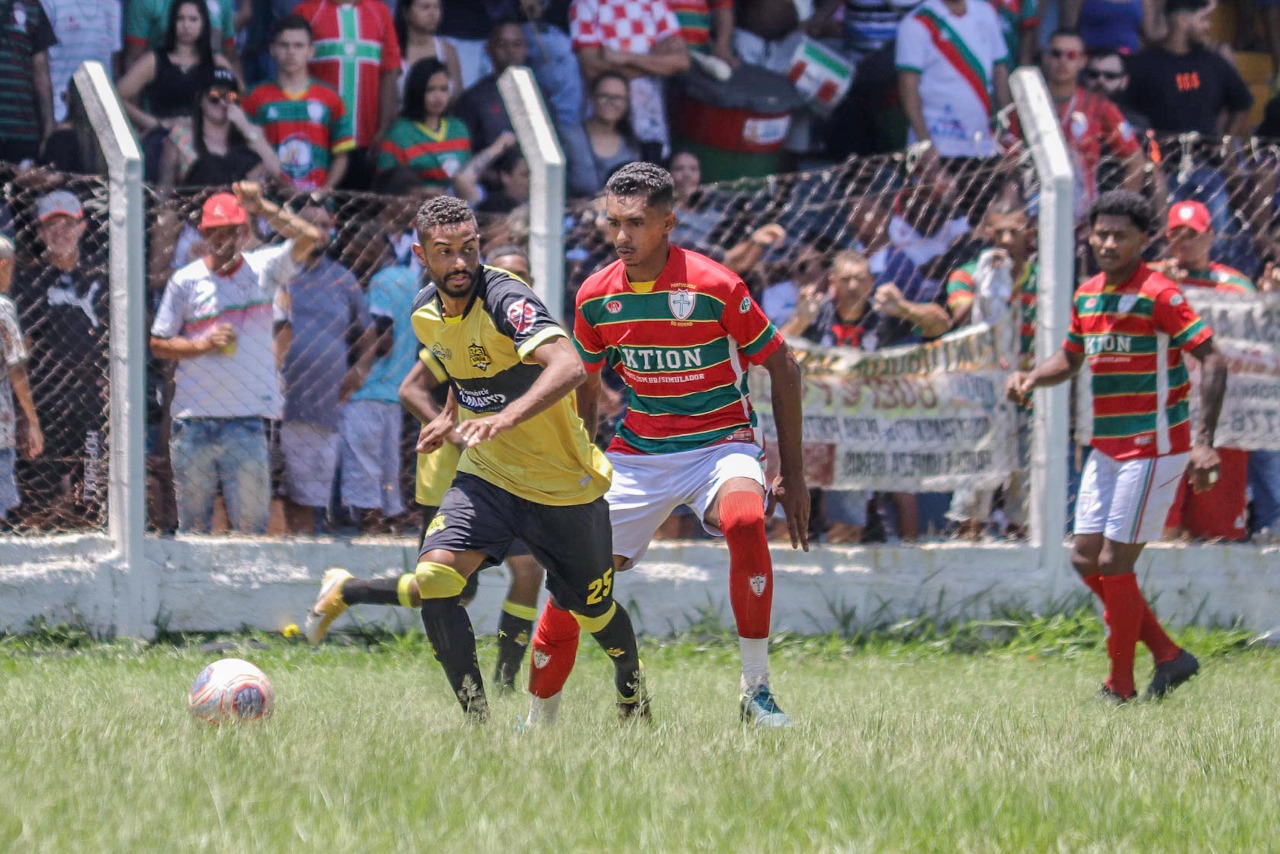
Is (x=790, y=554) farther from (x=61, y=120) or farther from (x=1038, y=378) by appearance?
(x=61, y=120)

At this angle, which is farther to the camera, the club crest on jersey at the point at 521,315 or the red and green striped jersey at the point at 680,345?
the red and green striped jersey at the point at 680,345

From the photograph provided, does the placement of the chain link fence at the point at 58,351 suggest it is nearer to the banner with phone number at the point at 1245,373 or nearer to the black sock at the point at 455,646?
the black sock at the point at 455,646

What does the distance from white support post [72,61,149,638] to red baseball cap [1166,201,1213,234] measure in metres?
5.76

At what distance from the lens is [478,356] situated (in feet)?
19.1

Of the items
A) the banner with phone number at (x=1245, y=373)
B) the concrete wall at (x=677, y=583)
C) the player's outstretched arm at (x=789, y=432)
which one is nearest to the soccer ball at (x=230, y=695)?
the player's outstretched arm at (x=789, y=432)

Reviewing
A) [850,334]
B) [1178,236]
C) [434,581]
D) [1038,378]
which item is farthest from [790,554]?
[434,581]

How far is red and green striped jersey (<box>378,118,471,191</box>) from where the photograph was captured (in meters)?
10.3

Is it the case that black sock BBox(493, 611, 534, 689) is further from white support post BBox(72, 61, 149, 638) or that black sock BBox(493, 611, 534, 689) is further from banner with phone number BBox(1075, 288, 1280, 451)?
banner with phone number BBox(1075, 288, 1280, 451)

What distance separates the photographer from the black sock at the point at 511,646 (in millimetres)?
7406

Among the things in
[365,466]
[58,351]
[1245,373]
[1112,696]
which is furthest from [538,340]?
[1245,373]

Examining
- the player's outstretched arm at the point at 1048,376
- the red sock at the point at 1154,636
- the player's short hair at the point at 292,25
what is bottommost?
the red sock at the point at 1154,636

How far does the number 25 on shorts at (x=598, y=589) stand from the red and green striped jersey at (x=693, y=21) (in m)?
6.38

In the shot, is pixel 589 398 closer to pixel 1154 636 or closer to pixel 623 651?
pixel 623 651

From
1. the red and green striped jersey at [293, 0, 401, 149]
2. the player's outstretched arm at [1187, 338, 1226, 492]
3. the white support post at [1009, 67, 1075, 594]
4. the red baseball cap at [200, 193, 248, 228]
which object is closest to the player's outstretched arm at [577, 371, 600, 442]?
the player's outstretched arm at [1187, 338, 1226, 492]
